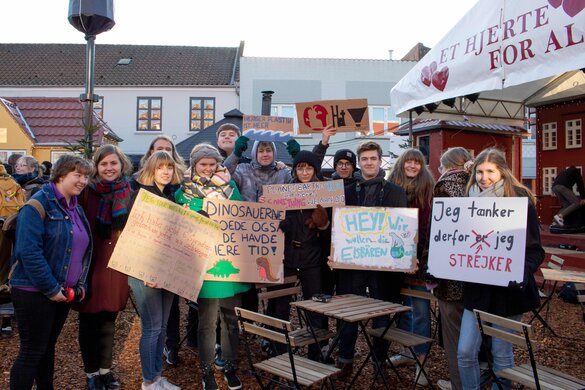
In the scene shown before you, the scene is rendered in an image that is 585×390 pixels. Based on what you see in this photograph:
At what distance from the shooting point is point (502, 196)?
3.62m

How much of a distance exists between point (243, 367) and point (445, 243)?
2409 mm

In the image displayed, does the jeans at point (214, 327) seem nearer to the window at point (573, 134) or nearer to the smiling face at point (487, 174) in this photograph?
the smiling face at point (487, 174)

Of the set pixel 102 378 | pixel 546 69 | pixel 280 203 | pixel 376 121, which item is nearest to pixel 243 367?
pixel 102 378

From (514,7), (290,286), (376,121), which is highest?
(376,121)

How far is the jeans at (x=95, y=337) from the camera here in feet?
13.4

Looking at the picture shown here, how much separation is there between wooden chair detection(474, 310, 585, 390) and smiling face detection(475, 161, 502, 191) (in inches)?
37.6

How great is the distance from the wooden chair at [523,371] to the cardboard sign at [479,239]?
295mm

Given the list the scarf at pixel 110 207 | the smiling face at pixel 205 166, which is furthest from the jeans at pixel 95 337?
the smiling face at pixel 205 166

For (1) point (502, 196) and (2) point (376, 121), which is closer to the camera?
(1) point (502, 196)

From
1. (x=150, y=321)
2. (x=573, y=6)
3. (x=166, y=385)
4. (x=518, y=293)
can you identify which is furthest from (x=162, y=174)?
(x=573, y=6)

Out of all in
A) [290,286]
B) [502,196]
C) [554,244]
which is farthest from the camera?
[554,244]

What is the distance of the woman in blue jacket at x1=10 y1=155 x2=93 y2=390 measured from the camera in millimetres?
3381

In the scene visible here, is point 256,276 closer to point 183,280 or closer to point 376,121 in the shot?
point 183,280

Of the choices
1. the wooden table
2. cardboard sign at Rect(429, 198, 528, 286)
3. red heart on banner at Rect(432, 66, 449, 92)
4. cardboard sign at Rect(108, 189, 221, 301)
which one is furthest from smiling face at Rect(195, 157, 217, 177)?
red heart on banner at Rect(432, 66, 449, 92)
